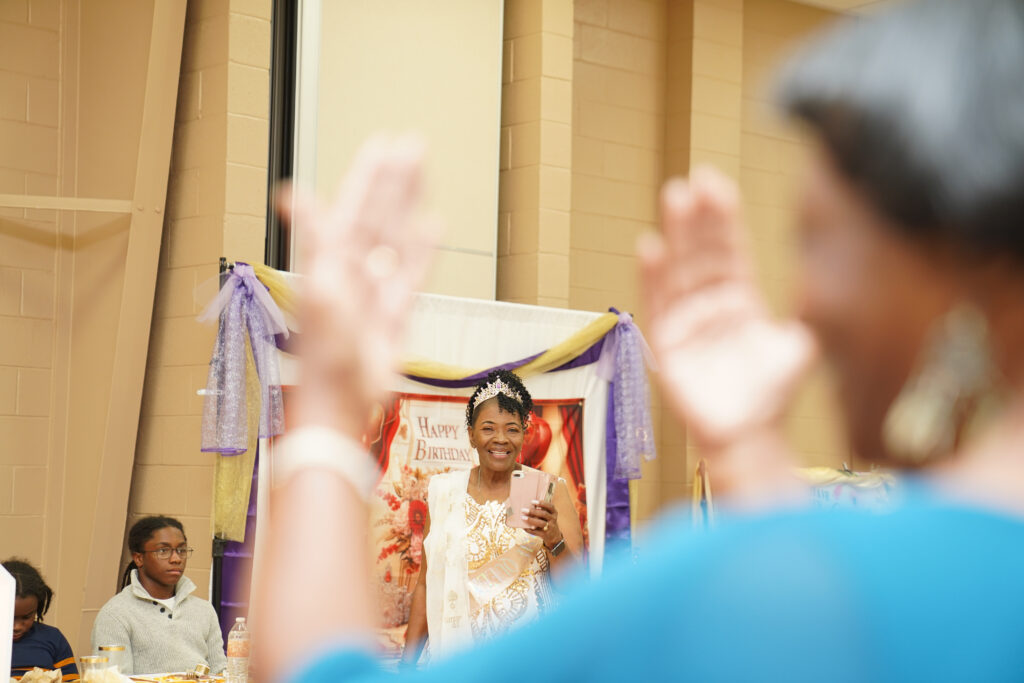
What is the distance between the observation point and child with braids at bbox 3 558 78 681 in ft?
16.3

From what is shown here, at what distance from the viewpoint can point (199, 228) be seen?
6.04 metres

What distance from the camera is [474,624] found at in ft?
15.1

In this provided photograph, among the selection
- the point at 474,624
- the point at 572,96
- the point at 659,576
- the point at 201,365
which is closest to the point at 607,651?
the point at 659,576

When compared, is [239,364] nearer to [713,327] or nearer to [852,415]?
Answer: [713,327]

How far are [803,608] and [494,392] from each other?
4746mm

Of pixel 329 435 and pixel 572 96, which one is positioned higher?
pixel 572 96

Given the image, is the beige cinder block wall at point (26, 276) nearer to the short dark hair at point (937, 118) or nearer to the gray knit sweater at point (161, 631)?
the gray knit sweater at point (161, 631)

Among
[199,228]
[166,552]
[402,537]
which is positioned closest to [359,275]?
[166,552]

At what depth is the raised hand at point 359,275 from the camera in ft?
2.28

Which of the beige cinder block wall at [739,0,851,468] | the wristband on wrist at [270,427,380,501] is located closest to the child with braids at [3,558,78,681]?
the wristband on wrist at [270,427,380,501]

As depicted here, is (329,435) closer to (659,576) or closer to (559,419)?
(659,576)

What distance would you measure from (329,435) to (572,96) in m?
7.36

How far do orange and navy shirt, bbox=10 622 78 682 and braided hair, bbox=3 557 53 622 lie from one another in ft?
0.30

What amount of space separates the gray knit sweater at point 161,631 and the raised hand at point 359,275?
4618 millimetres
